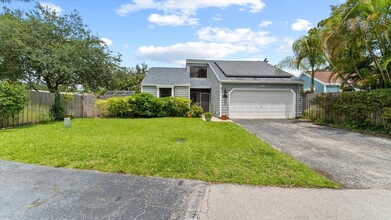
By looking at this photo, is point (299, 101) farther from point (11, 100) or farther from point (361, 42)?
point (11, 100)

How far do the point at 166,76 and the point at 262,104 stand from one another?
27.4 ft

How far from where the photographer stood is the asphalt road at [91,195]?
270cm

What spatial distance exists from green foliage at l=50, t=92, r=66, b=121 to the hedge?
7.01ft

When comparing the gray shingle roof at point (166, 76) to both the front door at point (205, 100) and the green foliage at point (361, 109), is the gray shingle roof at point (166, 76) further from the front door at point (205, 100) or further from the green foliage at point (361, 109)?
the green foliage at point (361, 109)

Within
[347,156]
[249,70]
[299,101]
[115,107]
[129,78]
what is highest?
[129,78]

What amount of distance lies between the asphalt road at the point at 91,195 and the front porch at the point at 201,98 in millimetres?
14111

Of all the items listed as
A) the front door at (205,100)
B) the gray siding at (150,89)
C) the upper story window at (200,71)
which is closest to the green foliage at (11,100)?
the gray siding at (150,89)

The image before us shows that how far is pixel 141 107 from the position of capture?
1395 centimetres

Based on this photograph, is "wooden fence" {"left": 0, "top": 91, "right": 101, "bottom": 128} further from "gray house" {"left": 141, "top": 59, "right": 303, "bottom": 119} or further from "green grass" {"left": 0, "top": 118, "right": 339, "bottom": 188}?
"gray house" {"left": 141, "top": 59, "right": 303, "bottom": 119}

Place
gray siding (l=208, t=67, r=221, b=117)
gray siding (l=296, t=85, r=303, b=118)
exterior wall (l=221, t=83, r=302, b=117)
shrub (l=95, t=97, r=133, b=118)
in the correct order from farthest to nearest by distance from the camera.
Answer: gray siding (l=208, t=67, r=221, b=117) → gray siding (l=296, t=85, r=303, b=118) → exterior wall (l=221, t=83, r=302, b=117) → shrub (l=95, t=97, r=133, b=118)

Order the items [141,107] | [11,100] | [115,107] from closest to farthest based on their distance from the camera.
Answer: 1. [11,100]
2. [115,107]
3. [141,107]

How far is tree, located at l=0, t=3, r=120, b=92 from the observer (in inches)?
491

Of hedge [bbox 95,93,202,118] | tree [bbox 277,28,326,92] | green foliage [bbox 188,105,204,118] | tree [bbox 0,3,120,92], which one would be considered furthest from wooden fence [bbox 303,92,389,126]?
tree [bbox 0,3,120,92]

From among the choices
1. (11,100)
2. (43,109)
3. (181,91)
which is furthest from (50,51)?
(181,91)
